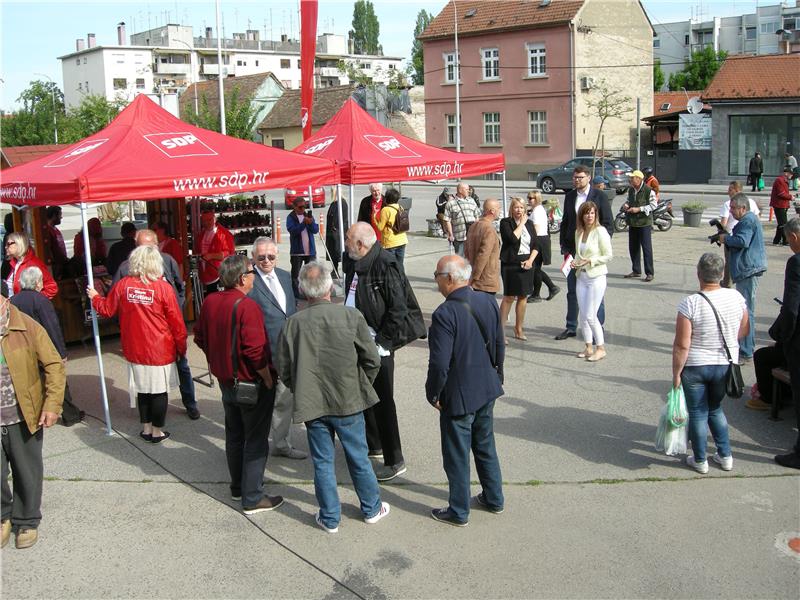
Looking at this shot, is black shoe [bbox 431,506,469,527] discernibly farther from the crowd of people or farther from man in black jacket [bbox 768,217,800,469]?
man in black jacket [bbox 768,217,800,469]

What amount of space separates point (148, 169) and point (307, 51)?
5533mm

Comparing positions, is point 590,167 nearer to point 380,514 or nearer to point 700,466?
point 700,466

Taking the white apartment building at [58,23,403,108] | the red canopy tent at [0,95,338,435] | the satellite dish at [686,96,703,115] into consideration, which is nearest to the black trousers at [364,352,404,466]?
the red canopy tent at [0,95,338,435]

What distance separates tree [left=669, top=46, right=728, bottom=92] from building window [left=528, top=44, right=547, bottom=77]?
80.4 ft

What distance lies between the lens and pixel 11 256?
25.2ft

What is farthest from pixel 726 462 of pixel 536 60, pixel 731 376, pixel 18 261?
pixel 536 60

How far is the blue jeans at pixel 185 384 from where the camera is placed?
24.1 feet

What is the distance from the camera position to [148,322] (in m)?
6.48

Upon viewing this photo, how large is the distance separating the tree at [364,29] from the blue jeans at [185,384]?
104 m

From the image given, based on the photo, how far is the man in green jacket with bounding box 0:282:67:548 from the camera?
479 cm

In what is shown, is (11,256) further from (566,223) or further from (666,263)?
(666,263)

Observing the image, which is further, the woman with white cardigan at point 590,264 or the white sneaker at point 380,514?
the woman with white cardigan at point 590,264

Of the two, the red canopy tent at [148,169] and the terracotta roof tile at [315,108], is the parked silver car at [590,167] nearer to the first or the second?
the terracotta roof tile at [315,108]

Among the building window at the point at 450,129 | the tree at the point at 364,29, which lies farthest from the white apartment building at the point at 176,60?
the building window at the point at 450,129
